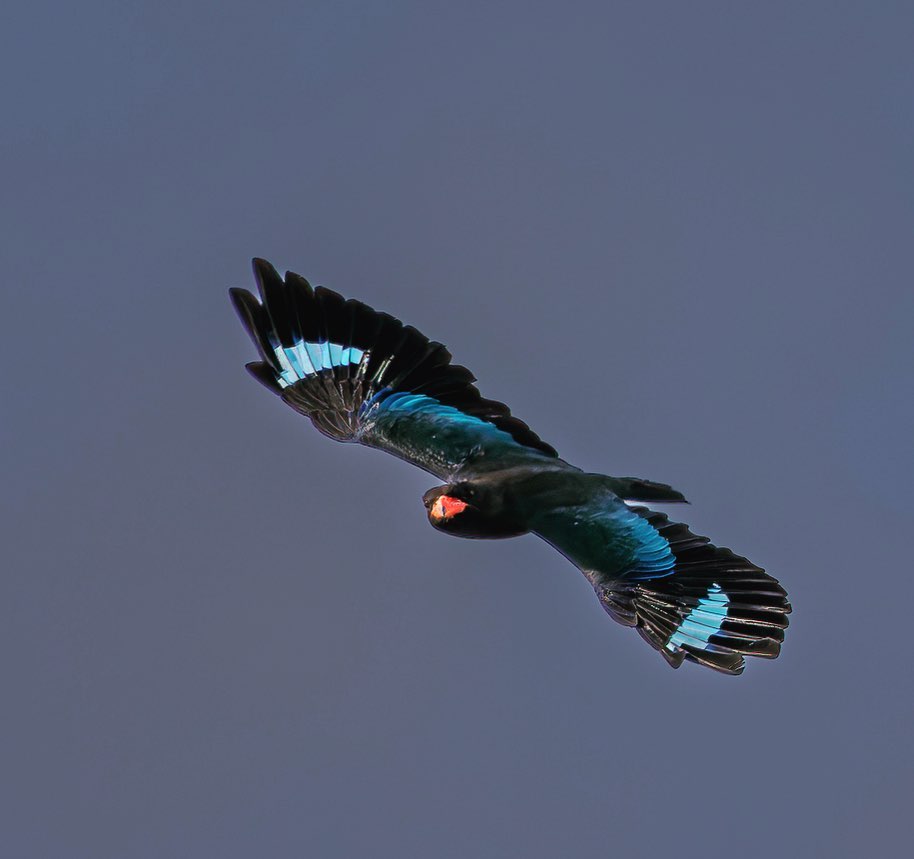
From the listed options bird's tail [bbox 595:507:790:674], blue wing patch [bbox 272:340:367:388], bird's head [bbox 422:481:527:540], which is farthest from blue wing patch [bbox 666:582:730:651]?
blue wing patch [bbox 272:340:367:388]

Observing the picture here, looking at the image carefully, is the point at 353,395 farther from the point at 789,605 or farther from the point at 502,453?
the point at 789,605

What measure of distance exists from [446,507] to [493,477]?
525 mm

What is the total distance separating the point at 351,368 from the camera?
13.6 m

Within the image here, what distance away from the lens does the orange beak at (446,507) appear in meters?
11.7

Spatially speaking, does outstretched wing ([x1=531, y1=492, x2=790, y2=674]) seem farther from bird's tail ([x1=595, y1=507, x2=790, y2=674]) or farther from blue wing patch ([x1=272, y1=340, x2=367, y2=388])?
blue wing patch ([x1=272, y1=340, x2=367, y2=388])

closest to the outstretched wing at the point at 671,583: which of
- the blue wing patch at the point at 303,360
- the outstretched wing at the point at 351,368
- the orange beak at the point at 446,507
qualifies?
the orange beak at the point at 446,507

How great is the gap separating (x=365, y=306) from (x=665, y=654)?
4300mm

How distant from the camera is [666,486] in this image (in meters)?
12.3

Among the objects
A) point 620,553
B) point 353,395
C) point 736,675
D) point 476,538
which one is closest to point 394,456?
point 353,395

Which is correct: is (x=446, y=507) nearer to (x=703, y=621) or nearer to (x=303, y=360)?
(x=703, y=621)

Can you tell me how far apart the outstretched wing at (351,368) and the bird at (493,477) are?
0.01 meters

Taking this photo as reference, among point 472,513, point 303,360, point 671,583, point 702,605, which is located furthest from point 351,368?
point 702,605

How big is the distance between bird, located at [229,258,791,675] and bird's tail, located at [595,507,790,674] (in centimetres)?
1

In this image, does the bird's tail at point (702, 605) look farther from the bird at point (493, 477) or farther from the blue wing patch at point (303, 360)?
the blue wing patch at point (303, 360)
